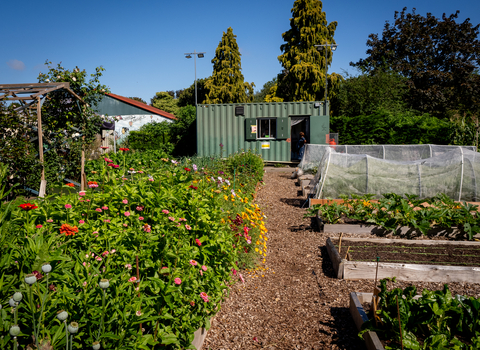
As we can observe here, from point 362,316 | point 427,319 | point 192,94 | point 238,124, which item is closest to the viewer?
point 427,319

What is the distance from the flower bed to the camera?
4.94 feet

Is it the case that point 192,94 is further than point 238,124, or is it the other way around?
point 192,94

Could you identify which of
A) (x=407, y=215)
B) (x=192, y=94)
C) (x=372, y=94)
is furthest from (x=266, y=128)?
(x=192, y=94)

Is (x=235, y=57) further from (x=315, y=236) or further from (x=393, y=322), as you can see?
(x=393, y=322)

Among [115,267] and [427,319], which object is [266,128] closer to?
[427,319]

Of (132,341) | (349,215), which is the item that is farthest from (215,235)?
(349,215)

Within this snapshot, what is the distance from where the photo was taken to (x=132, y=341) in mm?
1612

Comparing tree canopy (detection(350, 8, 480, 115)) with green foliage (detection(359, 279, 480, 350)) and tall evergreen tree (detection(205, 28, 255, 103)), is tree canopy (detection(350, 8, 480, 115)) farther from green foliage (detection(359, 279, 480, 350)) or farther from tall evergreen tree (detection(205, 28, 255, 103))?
green foliage (detection(359, 279, 480, 350))

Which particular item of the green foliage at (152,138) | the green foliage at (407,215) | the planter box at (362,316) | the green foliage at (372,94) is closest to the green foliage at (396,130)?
the green foliage at (372,94)

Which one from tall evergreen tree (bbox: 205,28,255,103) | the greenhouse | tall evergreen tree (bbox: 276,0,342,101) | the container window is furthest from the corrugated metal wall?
tall evergreen tree (bbox: 205,28,255,103)

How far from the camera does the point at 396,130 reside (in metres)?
15.3

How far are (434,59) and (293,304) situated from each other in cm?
3023

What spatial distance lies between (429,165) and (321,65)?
20.3m

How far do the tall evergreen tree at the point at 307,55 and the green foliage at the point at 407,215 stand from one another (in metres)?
20.0
